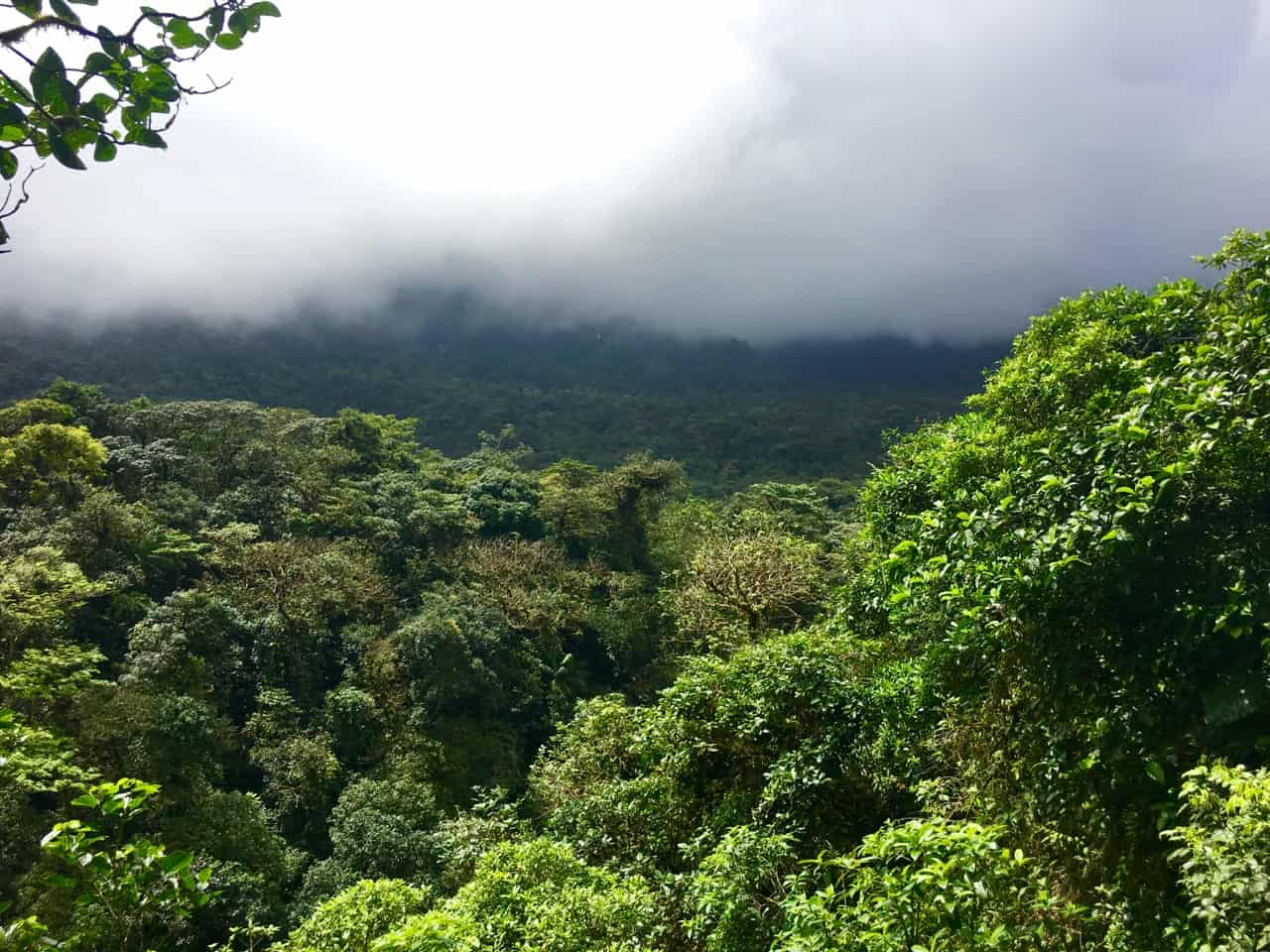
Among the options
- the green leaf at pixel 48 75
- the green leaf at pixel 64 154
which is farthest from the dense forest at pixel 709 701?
the green leaf at pixel 48 75

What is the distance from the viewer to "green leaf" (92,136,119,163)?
5.90ft

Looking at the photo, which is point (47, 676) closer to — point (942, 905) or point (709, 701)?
point (709, 701)

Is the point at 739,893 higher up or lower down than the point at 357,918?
higher up

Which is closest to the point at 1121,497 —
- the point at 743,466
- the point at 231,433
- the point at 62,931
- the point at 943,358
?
the point at 62,931

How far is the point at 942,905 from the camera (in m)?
2.65

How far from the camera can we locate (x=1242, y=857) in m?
2.23

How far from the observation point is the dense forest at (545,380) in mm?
55281

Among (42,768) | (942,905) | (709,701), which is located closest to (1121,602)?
(942,905)

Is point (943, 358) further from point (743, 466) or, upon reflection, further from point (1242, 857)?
point (1242, 857)

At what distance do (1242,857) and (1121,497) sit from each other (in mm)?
1432

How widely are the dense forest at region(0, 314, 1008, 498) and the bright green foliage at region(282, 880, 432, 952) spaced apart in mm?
→ 41163

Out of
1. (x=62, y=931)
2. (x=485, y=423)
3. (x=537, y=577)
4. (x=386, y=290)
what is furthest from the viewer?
(x=386, y=290)

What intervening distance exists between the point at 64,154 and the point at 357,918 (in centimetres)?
590

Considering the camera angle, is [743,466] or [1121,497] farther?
[743,466]
